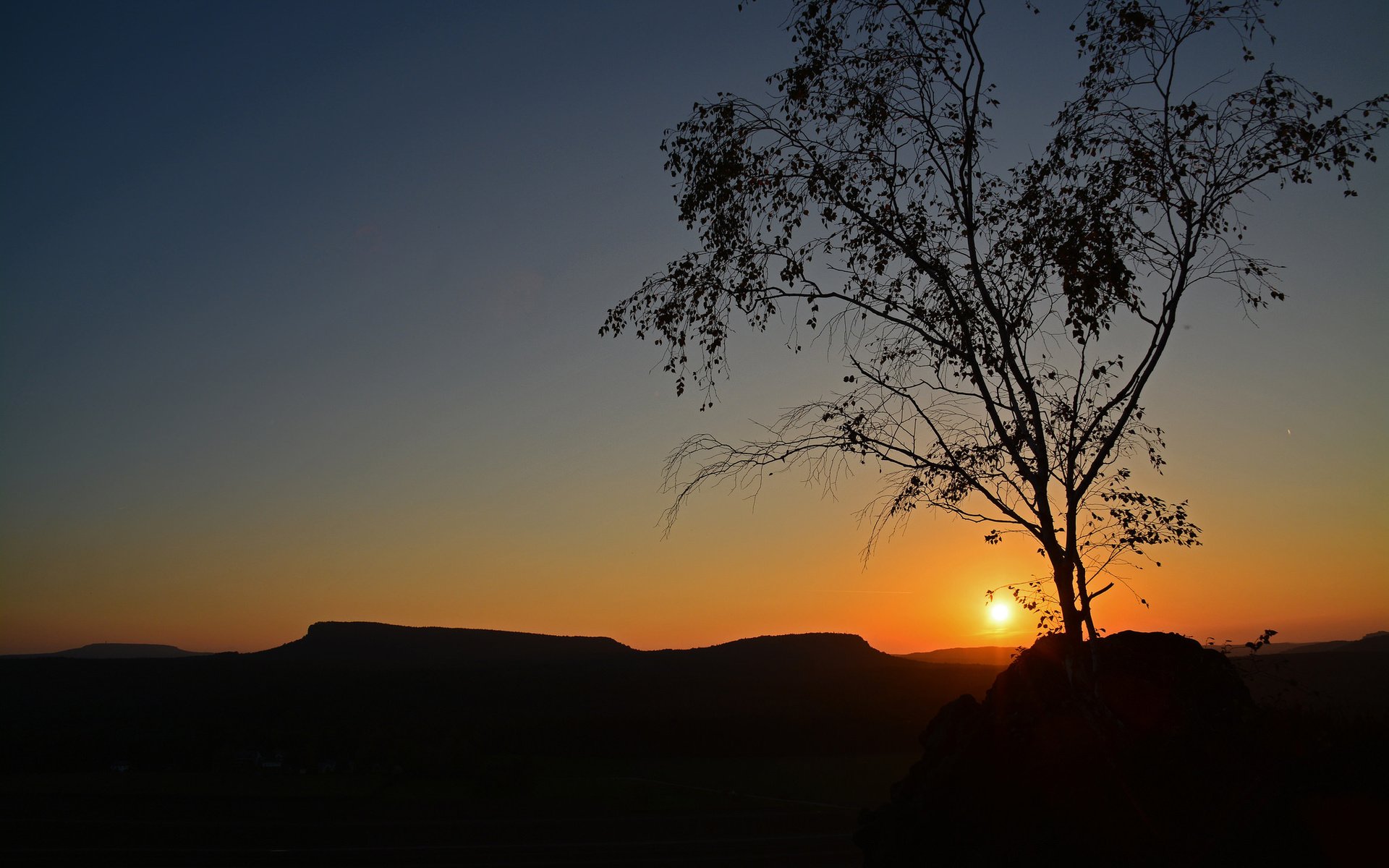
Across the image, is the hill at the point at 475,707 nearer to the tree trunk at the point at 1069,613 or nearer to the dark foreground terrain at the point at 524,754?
the dark foreground terrain at the point at 524,754

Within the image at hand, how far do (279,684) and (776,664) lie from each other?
82116 millimetres

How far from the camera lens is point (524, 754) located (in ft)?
292

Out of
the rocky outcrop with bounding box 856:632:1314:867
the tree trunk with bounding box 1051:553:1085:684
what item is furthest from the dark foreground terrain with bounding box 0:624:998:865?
the tree trunk with bounding box 1051:553:1085:684

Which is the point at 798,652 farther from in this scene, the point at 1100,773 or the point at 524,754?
the point at 1100,773

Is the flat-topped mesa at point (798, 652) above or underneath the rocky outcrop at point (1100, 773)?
above

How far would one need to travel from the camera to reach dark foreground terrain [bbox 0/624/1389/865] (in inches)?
1449

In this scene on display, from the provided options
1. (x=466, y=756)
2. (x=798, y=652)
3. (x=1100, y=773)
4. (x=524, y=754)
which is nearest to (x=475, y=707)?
(x=524, y=754)

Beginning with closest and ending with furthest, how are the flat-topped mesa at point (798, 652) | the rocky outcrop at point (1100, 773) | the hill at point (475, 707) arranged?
the rocky outcrop at point (1100, 773) < the hill at point (475, 707) < the flat-topped mesa at point (798, 652)

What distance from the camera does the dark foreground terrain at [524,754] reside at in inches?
1449

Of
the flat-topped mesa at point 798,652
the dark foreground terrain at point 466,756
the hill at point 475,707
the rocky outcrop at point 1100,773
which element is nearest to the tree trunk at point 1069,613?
the rocky outcrop at point 1100,773

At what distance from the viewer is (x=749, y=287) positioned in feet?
45.0

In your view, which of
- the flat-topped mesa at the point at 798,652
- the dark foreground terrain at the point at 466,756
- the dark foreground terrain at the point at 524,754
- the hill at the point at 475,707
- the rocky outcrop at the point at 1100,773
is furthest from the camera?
the flat-topped mesa at the point at 798,652

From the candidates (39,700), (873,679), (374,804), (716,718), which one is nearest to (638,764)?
(716,718)

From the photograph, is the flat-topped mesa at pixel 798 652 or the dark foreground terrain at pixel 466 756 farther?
the flat-topped mesa at pixel 798 652
